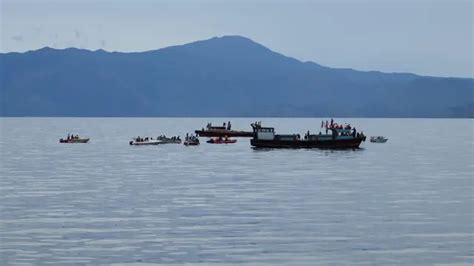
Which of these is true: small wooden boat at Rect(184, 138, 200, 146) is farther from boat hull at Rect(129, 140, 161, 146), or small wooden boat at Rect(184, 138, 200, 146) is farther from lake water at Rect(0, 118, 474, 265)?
lake water at Rect(0, 118, 474, 265)

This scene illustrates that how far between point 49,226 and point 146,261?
12.0 meters

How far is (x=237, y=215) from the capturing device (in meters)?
55.1

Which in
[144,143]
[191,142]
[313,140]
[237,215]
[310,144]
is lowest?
[237,215]

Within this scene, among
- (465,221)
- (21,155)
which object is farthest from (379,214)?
(21,155)

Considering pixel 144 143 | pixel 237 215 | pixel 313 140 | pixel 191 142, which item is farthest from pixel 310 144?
pixel 237 215

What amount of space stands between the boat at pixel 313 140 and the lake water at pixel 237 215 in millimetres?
47025

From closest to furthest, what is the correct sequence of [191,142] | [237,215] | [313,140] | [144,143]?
[237,215], [313,140], [191,142], [144,143]

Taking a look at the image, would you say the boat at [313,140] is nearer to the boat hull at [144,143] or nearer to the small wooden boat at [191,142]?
the small wooden boat at [191,142]

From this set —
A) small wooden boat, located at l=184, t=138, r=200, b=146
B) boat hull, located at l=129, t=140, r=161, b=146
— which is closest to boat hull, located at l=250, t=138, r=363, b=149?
small wooden boat, located at l=184, t=138, r=200, b=146

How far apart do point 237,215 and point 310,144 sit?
327 feet

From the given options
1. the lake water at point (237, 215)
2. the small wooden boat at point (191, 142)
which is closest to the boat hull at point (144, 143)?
the small wooden boat at point (191, 142)

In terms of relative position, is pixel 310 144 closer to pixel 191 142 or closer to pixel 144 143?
pixel 191 142

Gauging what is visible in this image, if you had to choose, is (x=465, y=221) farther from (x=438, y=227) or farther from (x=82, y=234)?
(x=82, y=234)

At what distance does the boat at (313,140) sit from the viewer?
151375 mm
